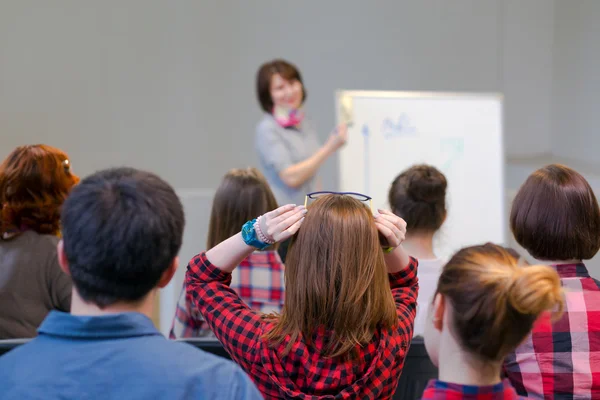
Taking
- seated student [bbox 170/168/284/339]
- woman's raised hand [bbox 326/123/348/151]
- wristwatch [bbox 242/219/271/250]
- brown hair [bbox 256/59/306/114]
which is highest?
brown hair [bbox 256/59/306/114]

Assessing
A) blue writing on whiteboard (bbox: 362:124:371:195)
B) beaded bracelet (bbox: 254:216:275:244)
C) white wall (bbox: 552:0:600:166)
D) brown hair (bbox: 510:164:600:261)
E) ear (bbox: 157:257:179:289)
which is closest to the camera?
ear (bbox: 157:257:179:289)

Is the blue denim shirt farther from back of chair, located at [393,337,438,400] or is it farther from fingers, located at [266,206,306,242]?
back of chair, located at [393,337,438,400]

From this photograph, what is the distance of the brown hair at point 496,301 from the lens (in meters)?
1.13

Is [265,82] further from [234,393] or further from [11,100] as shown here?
[234,393]

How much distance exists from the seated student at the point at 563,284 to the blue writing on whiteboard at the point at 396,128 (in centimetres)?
205

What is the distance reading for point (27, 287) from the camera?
2.05m

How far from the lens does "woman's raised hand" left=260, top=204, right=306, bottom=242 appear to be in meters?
1.42

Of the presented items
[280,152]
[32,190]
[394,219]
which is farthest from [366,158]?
[394,219]

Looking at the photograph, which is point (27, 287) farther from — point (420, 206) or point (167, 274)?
point (420, 206)

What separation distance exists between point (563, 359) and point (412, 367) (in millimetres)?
419

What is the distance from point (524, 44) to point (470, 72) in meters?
0.45

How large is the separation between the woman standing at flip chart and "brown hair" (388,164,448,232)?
1135 mm

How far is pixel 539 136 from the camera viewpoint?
17.7 feet

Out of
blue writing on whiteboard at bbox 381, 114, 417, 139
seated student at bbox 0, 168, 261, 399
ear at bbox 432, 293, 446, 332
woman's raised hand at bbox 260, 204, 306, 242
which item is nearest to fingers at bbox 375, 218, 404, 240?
Answer: woman's raised hand at bbox 260, 204, 306, 242
